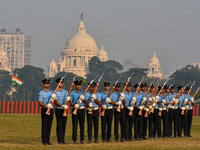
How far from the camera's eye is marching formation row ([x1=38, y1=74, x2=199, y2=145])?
2811 cm

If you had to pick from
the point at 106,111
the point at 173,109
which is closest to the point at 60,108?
the point at 106,111

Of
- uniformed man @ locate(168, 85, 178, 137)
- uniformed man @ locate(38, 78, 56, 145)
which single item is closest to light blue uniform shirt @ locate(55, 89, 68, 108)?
uniformed man @ locate(38, 78, 56, 145)

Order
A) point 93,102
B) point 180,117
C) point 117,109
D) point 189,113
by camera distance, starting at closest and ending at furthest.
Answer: point 93,102 < point 117,109 < point 180,117 < point 189,113

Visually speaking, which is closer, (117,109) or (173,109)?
(117,109)

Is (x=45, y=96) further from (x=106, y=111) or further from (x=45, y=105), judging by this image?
(x=106, y=111)

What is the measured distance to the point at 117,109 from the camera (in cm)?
3006

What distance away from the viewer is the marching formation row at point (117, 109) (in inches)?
1107

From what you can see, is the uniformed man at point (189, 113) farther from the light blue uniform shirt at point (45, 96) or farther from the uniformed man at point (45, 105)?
the light blue uniform shirt at point (45, 96)

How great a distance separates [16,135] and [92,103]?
6809 mm

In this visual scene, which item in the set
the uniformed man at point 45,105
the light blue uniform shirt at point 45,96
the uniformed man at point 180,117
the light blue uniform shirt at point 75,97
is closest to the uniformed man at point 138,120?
the uniformed man at point 180,117

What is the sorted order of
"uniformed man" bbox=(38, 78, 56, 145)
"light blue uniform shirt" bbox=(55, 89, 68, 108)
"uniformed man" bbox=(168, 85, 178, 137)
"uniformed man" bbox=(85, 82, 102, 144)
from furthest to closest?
"uniformed man" bbox=(168, 85, 178, 137)
"uniformed man" bbox=(85, 82, 102, 144)
"light blue uniform shirt" bbox=(55, 89, 68, 108)
"uniformed man" bbox=(38, 78, 56, 145)

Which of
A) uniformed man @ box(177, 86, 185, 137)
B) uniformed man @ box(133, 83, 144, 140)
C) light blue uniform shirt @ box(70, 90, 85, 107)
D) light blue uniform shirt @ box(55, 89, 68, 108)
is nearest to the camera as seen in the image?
light blue uniform shirt @ box(55, 89, 68, 108)

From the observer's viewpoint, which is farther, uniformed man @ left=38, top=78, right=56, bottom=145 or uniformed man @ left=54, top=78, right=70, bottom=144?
uniformed man @ left=54, top=78, right=70, bottom=144

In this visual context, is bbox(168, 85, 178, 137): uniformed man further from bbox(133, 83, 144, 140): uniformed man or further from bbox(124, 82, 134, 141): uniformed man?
bbox(124, 82, 134, 141): uniformed man
